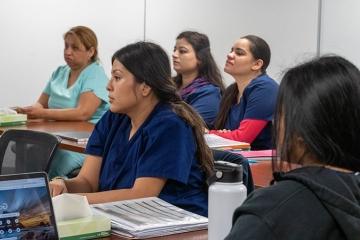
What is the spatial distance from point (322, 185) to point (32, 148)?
208 centimetres

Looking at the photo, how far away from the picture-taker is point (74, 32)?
4543mm

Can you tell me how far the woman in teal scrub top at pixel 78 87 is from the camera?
4293mm

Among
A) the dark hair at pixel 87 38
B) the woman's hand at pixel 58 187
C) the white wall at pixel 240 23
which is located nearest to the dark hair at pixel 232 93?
the white wall at pixel 240 23

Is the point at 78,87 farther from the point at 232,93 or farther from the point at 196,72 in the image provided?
the point at 232,93

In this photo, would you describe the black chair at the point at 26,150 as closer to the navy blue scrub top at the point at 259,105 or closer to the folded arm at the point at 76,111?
the folded arm at the point at 76,111

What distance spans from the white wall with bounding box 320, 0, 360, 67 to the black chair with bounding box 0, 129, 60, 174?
231 centimetres

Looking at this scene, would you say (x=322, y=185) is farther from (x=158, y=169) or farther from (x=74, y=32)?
(x=74, y=32)

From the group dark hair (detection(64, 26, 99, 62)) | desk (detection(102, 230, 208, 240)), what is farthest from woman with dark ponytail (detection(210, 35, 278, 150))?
desk (detection(102, 230, 208, 240))

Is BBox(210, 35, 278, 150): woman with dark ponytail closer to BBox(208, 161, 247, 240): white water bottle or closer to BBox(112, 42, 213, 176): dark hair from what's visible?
BBox(112, 42, 213, 176): dark hair

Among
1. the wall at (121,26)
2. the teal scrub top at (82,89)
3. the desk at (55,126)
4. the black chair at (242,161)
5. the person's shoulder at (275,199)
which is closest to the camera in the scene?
the person's shoulder at (275,199)

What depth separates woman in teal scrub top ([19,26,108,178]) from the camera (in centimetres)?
429

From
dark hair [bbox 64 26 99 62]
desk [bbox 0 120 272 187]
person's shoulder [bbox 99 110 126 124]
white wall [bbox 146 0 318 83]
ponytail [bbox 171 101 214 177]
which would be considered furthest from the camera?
white wall [bbox 146 0 318 83]

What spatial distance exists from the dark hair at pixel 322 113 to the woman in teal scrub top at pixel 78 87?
312 cm

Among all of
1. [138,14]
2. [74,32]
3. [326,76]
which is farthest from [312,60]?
[138,14]
